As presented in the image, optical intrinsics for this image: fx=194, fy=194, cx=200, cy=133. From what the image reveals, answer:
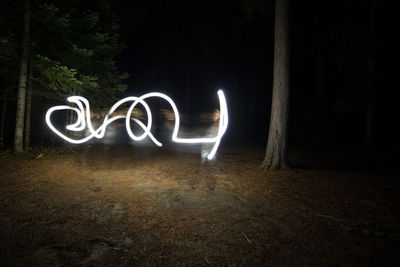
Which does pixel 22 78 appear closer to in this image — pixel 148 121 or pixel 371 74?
pixel 148 121

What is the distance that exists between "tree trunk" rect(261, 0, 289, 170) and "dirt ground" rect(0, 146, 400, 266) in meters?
0.74

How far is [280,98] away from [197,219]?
5.47 m

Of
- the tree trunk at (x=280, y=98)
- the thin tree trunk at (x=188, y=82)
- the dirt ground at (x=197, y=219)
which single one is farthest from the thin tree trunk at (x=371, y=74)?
the thin tree trunk at (x=188, y=82)

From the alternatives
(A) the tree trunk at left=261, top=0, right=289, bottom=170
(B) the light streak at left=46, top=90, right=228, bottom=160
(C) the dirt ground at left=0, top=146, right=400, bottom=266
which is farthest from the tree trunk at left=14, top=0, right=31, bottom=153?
(A) the tree trunk at left=261, top=0, right=289, bottom=170

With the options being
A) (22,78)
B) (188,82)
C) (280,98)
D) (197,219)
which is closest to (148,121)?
(197,219)

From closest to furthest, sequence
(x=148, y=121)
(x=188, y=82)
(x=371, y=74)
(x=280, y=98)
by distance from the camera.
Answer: (x=148, y=121)
(x=280, y=98)
(x=371, y=74)
(x=188, y=82)

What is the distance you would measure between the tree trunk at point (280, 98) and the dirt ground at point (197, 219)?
736 mm

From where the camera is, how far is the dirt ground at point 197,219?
275cm

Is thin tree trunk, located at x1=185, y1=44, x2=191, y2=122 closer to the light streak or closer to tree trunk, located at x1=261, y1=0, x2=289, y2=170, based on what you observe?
tree trunk, located at x1=261, y1=0, x2=289, y2=170

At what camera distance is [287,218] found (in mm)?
3848

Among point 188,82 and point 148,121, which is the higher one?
point 188,82

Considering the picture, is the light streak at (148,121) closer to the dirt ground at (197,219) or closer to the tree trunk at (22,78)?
the dirt ground at (197,219)

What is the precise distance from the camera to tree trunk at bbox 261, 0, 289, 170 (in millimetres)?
7113

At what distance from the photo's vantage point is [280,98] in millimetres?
7207
